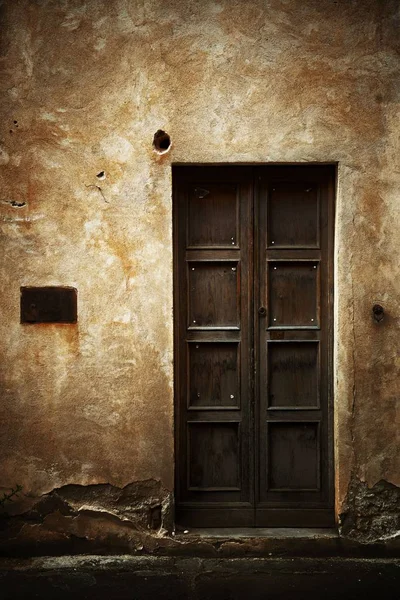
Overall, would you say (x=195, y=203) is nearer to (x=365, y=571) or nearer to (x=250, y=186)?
(x=250, y=186)

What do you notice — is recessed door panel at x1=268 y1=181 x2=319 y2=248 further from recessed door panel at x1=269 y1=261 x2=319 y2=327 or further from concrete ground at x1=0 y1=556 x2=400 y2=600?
concrete ground at x1=0 y1=556 x2=400 y2=600

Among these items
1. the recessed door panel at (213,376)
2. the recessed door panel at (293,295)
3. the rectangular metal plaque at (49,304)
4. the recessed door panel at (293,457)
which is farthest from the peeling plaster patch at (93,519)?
the recessed door panel at (293,295)

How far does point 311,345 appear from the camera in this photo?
169 inches

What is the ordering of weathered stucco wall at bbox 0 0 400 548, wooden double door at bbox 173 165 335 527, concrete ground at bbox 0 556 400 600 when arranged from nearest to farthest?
1. concrete ground at bbox 0 556 400 600
2. weathered stucco wall at bbox 0 0 400 548
3. wooden double door at bbox 173 165 335 527

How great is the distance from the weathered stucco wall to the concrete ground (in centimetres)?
37

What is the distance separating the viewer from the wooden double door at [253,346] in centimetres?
427

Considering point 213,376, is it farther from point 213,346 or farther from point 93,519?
point 93,519

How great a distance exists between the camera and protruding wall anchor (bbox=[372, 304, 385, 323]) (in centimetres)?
410

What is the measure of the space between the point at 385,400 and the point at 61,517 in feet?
7.23

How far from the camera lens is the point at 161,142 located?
411 cm

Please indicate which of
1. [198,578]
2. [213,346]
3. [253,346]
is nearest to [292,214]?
[253,346]

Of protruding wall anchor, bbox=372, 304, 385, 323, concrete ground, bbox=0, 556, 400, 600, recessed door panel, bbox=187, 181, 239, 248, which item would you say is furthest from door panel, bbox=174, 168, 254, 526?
protruding wall anchor, bbox=372, 304, 385, 323

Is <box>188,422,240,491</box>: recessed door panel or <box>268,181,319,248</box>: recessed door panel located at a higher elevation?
<box>268,181,319,248</box>: recessed door panel

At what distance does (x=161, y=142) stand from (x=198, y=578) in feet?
8.78
